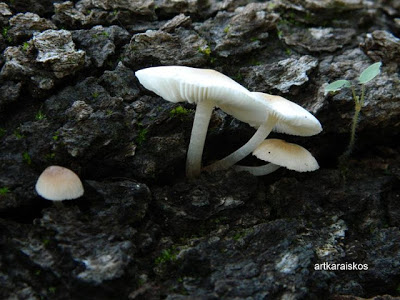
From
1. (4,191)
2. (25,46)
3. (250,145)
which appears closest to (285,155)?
(250,145)

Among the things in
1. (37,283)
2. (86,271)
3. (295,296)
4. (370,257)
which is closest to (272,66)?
(370,257)

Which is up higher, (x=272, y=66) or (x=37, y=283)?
(x=272, y=66)

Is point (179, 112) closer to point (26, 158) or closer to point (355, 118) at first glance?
point (26, 158)

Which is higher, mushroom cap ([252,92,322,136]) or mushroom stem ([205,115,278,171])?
mushroom cap ([252,92,322,136])

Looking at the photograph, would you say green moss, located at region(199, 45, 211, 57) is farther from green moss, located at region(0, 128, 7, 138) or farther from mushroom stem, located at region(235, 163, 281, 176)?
green moss, located at region(0, 128, 7, 138)

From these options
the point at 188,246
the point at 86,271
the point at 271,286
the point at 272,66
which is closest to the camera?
the point at 86,271

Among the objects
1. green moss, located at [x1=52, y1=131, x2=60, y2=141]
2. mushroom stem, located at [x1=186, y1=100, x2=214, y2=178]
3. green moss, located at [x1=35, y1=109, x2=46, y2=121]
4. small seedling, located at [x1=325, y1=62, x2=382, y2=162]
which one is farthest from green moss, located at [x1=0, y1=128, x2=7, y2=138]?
small seedling, located at [x1=325, y1=62, x2=382, y2=162]

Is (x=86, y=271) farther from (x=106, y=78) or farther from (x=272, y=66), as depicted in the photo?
(x=272, y=66)
